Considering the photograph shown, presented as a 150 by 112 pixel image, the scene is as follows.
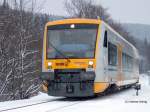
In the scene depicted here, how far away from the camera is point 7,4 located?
2644 centimetres

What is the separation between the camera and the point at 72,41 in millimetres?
19172

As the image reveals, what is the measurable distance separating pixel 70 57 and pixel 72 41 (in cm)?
71

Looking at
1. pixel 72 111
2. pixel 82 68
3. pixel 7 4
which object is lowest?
pixel 72 111

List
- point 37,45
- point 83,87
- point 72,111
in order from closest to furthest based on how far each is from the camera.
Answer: point 72,111
point 83,87
point 37,45

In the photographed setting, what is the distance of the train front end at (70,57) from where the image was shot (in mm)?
18516

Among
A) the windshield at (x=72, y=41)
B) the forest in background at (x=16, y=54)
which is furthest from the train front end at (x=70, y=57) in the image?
the forest in background at (x=16, y=54)

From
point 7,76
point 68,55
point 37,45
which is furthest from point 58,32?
point 37,45

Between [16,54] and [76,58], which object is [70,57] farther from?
[16,54]

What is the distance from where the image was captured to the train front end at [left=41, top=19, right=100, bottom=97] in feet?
60.7

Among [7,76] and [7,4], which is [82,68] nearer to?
[7,76]

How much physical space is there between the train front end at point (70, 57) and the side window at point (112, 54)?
1924 mm

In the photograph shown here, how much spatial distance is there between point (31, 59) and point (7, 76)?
3338 millimetres

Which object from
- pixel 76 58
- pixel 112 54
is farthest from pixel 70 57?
pixel 112 54

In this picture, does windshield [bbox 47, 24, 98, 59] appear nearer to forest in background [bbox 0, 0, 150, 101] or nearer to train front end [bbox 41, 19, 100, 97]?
train front end [bbox 41, 19, 100, 97]
